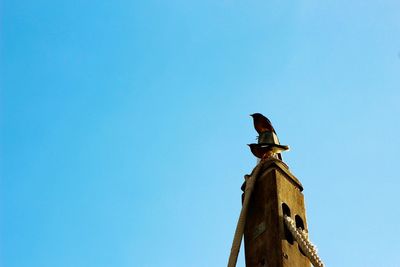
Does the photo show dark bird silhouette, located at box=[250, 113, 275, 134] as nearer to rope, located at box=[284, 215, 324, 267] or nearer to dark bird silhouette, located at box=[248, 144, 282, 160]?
dark bird silhouette, located at box=[248, 144, 282, 160]

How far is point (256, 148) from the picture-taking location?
15.9 m

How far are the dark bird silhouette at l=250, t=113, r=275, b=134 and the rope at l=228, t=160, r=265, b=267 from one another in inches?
40.7

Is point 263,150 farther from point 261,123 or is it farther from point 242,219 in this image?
point 242,219

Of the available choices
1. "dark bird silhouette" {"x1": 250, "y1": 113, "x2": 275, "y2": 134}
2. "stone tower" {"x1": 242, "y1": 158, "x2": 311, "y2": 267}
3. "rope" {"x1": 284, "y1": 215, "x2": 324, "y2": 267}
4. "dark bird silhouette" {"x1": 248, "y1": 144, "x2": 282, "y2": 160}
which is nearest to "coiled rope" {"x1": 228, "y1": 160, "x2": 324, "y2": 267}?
"rope" {"x1": 284, "y1": 215, "x2": 324, "y2": 267}

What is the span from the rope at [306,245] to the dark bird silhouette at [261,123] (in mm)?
3010

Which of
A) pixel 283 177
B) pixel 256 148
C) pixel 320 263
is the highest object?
pixel 256 148

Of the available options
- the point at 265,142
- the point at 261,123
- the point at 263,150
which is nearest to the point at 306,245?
the point at 263,150

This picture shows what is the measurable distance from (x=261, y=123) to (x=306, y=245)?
3696 millimetres

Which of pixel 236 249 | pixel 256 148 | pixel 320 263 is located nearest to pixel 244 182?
pixel 256 148

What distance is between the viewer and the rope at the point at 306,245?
13.2 meters

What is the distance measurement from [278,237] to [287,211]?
3.23 feet

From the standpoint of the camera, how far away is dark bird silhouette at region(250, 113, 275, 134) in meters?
16.3

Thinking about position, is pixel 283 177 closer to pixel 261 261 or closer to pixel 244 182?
pixel 244 182

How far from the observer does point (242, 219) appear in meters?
14.5
